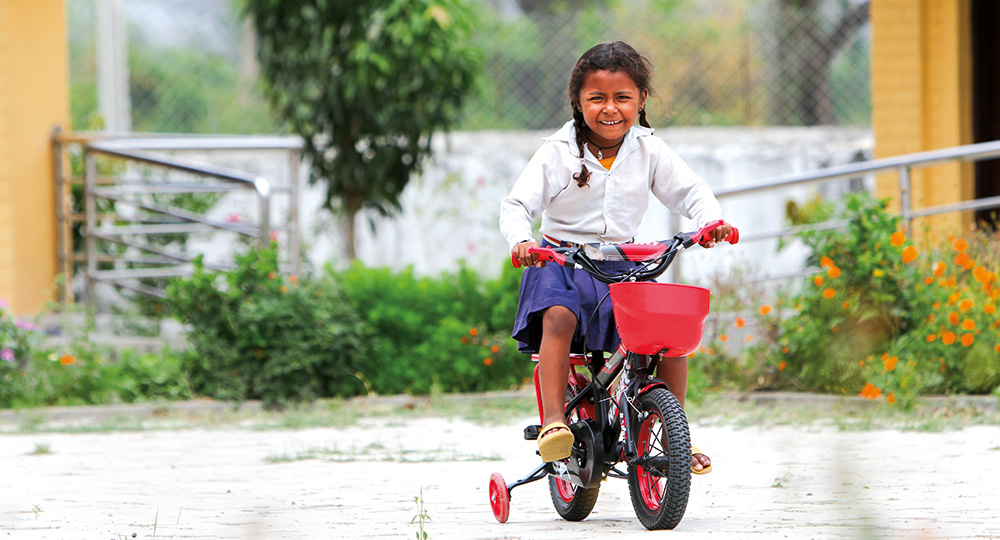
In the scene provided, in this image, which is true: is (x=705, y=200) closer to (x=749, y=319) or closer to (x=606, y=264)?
(x=606, y=264)

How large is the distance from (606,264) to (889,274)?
314 centimetres

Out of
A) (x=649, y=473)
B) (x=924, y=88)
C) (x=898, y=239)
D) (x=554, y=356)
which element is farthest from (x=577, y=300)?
(x=924, y=88)

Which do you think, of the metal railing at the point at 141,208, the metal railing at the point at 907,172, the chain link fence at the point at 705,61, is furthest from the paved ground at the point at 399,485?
the chain link fence at the point at 705,61

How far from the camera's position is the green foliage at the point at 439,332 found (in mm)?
6785

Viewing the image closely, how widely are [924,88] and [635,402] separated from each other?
625 cm

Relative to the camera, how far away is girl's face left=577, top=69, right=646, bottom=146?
3.08 m

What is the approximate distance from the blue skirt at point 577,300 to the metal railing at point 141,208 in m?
4.38

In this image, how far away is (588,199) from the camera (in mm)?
3152

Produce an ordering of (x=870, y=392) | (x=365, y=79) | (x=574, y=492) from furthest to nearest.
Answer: (x=365, y=79), (x=870, y=392), (x=574, y=492)

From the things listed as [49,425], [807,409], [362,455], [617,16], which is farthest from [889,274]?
[617,16]

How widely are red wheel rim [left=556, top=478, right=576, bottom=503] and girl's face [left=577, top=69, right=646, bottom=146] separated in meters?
1.00

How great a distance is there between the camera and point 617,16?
10.2m

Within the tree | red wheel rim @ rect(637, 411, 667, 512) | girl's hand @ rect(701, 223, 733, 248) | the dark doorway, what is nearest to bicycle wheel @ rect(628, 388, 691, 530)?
red wheel rim @ rect(637, 411, 667, 512)

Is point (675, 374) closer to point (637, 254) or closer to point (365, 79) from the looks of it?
point (637, 254)
